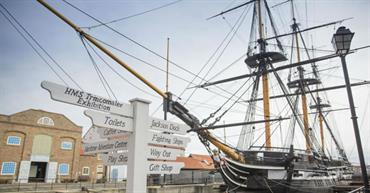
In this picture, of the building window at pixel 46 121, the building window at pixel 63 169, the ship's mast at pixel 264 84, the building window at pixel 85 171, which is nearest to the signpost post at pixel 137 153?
the ship's mast at pixel 264 84

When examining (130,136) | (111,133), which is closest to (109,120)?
(130,136)

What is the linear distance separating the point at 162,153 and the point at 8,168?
1219 inches

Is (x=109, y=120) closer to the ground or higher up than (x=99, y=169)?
higher up

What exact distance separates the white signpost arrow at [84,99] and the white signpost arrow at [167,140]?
23.4 inches

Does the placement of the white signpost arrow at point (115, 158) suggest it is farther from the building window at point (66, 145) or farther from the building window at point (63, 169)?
the building window at point (66, 145)

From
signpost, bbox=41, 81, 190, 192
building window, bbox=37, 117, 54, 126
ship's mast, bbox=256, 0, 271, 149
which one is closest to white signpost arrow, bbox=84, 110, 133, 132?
signpost, bbox=41, 81, 190, 192

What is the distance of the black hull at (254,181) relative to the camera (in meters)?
15.7

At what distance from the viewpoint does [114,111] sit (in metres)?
4.28

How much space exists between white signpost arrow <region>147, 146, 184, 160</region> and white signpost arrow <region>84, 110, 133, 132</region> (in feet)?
1.79

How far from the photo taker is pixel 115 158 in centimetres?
452

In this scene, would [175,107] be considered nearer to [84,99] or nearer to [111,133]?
[111,133]

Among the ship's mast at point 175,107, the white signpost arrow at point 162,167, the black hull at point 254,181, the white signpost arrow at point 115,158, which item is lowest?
the black hull at point 254,181

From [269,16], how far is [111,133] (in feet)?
84.1

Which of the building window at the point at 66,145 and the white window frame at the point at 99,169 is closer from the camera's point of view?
the building window at the point at 66,145
